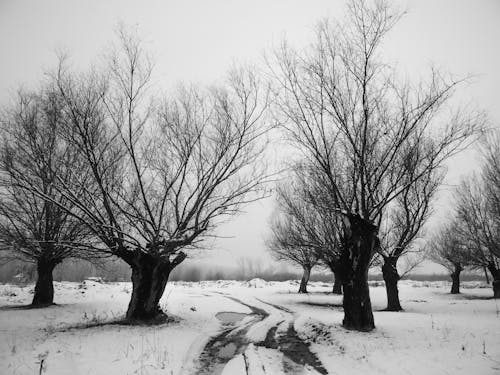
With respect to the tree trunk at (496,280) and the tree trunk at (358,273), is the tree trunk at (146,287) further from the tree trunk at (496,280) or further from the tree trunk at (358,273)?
the tree trunk at (496,280)

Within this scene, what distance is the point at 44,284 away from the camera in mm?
14859

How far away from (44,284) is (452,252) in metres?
33.5

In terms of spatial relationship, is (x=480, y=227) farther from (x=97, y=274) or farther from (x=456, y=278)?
(x=97, y=274)

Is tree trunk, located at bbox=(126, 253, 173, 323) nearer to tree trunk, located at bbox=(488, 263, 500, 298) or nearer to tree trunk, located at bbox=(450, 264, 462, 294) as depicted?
tree trunk, located at bbox=(488, 263, 500, 298)

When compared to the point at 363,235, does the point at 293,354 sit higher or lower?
lower

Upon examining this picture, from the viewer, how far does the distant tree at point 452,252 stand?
89.3 feet

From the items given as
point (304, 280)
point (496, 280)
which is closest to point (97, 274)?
point (304, 280)

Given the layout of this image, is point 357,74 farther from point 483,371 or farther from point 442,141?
point 483,371

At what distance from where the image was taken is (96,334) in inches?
326

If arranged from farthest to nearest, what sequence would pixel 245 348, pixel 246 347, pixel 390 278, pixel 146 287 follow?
pixel 390 278 → pixel 146 287 → pixel 246 347 → pixel 245 348

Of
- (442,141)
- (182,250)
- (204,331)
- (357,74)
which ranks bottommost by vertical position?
(204,331)

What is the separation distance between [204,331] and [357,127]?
805cm

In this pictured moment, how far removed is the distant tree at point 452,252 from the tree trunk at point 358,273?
2080cm

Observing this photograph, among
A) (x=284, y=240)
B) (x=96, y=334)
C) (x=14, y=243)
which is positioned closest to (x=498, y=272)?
(x=284, y=240)
